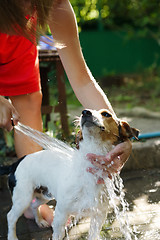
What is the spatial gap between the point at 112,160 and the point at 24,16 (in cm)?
92

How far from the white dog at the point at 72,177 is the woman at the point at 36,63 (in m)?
0.09

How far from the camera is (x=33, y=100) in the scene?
2.95 m

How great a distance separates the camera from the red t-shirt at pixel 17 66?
2.78 m

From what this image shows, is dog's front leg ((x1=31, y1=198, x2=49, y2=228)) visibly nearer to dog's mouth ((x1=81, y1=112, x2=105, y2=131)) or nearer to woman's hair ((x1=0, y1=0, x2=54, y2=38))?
dog's mouth ((x1=81, y1=112, x2=105, y2=131))

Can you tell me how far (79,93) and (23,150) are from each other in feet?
2.75

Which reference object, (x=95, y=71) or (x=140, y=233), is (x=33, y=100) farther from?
(x=95, y=71)

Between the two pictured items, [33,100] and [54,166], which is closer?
[54,166]

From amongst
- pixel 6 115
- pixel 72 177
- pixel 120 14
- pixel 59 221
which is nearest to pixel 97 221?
pixel 59 221

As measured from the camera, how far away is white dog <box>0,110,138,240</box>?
204 centimetres

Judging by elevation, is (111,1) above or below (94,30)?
above

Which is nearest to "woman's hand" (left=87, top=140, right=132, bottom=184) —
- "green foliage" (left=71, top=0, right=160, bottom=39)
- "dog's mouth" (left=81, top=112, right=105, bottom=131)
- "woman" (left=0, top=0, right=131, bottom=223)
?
"woman" (left=0, top=0, right=131, bottom=223)

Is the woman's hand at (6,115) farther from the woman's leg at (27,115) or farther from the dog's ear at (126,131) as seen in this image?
the woman's leg at (27,115)

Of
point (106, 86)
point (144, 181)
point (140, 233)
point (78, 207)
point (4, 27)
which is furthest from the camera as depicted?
point (106, 86)

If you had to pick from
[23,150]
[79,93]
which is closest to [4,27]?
[79,93]
